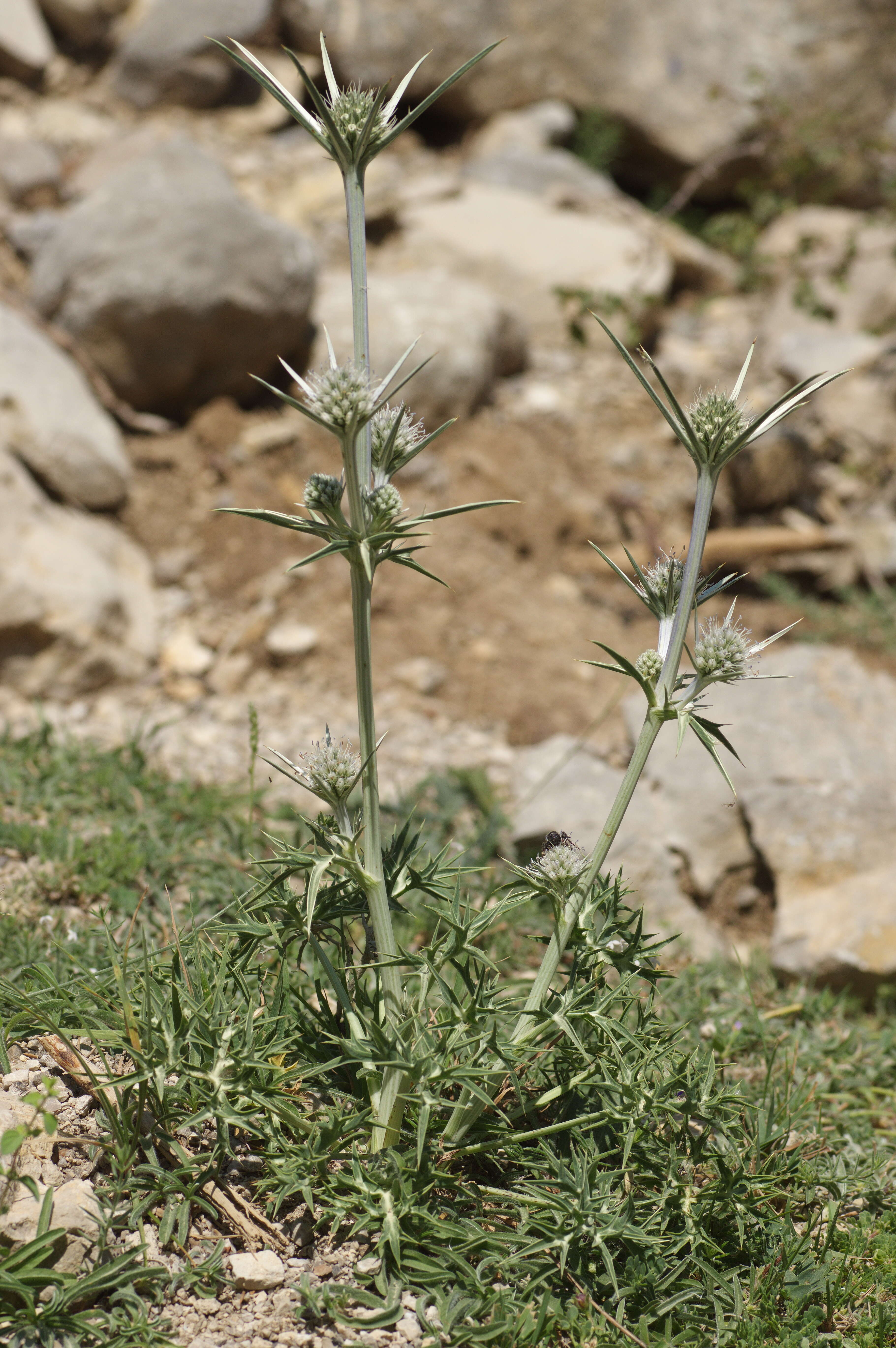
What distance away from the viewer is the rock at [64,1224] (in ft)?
5.59

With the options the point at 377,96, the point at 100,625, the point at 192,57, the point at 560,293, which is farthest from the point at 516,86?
the point at 377,96

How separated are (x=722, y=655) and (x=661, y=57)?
26.5 ft

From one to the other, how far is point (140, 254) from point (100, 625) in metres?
2.01

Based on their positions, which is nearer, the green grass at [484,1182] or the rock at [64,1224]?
the rock at [64,1224]

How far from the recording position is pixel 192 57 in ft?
23.3

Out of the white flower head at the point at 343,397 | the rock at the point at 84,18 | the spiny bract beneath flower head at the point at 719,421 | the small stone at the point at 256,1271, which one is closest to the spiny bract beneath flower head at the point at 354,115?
the white flower head at the point at 343,397

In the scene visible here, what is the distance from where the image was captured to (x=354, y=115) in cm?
157

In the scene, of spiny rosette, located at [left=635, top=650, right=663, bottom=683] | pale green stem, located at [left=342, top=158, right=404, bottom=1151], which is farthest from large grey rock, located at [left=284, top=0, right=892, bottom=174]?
spiny rosette, located at [left=635, top=650, right=663, bottom=683]

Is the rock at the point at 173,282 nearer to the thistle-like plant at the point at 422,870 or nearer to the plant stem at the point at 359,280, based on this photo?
the thistle-like plant at the point at 422,870

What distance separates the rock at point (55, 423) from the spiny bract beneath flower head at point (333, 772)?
323 cm

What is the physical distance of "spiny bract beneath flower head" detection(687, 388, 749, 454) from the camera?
1.62 meters

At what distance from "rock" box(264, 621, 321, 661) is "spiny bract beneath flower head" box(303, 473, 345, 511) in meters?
2.98

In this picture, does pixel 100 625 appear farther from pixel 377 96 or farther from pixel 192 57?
pixel 192 57

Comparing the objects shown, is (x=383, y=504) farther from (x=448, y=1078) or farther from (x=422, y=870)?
(x=448, y=1078)
